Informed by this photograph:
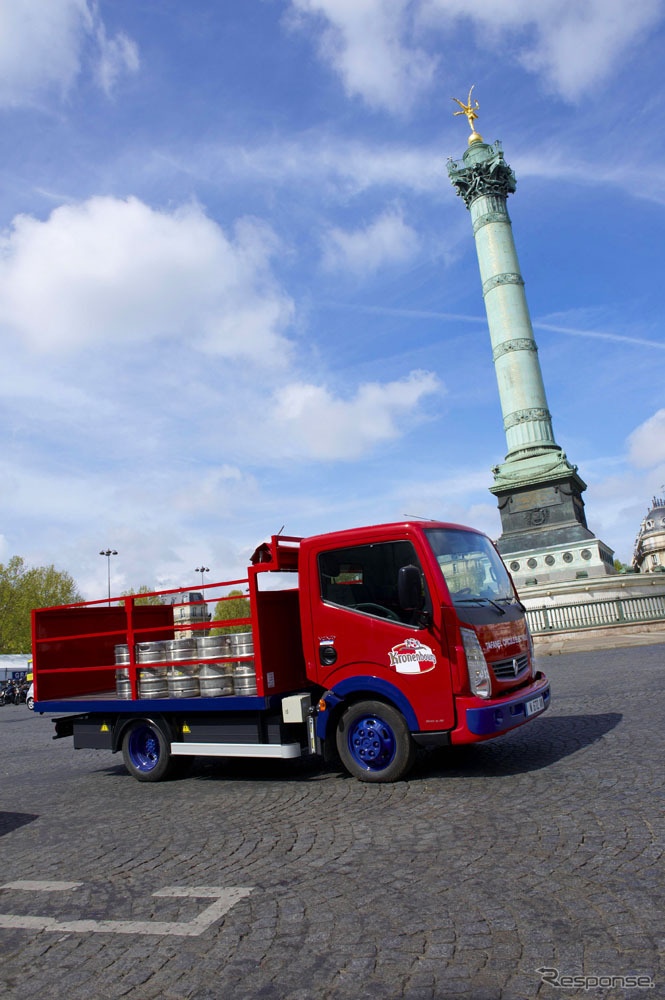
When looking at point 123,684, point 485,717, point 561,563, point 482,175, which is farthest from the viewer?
point 482,175

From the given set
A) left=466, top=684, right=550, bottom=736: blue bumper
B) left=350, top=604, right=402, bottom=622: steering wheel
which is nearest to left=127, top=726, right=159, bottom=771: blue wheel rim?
left=350, top=604, right=402, bottom=622: steering wheel

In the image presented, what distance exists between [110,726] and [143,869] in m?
3.42

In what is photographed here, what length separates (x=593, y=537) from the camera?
32938 millimetres

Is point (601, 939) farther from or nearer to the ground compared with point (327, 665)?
nearer to the ground

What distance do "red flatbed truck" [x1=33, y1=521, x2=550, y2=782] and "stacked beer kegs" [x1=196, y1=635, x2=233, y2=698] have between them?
128 millimetres

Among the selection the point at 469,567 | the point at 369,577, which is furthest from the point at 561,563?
the point at 369,577

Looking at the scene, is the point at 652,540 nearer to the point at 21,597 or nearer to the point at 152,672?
the point at 21,597

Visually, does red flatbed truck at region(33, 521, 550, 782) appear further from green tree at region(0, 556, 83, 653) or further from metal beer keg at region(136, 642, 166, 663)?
green tree at region(0, 556, 83, 653)

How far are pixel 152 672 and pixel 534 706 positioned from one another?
3.95m

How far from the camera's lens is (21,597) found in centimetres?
6009

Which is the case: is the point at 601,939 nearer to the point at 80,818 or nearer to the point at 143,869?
the point at 143,869

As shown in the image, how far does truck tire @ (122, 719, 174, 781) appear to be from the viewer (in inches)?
288

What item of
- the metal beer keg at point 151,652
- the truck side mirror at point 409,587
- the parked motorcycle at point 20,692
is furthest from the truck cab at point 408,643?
the parked motorcycle at point 20,692

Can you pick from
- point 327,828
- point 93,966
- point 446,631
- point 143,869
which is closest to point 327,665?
point 446,631
